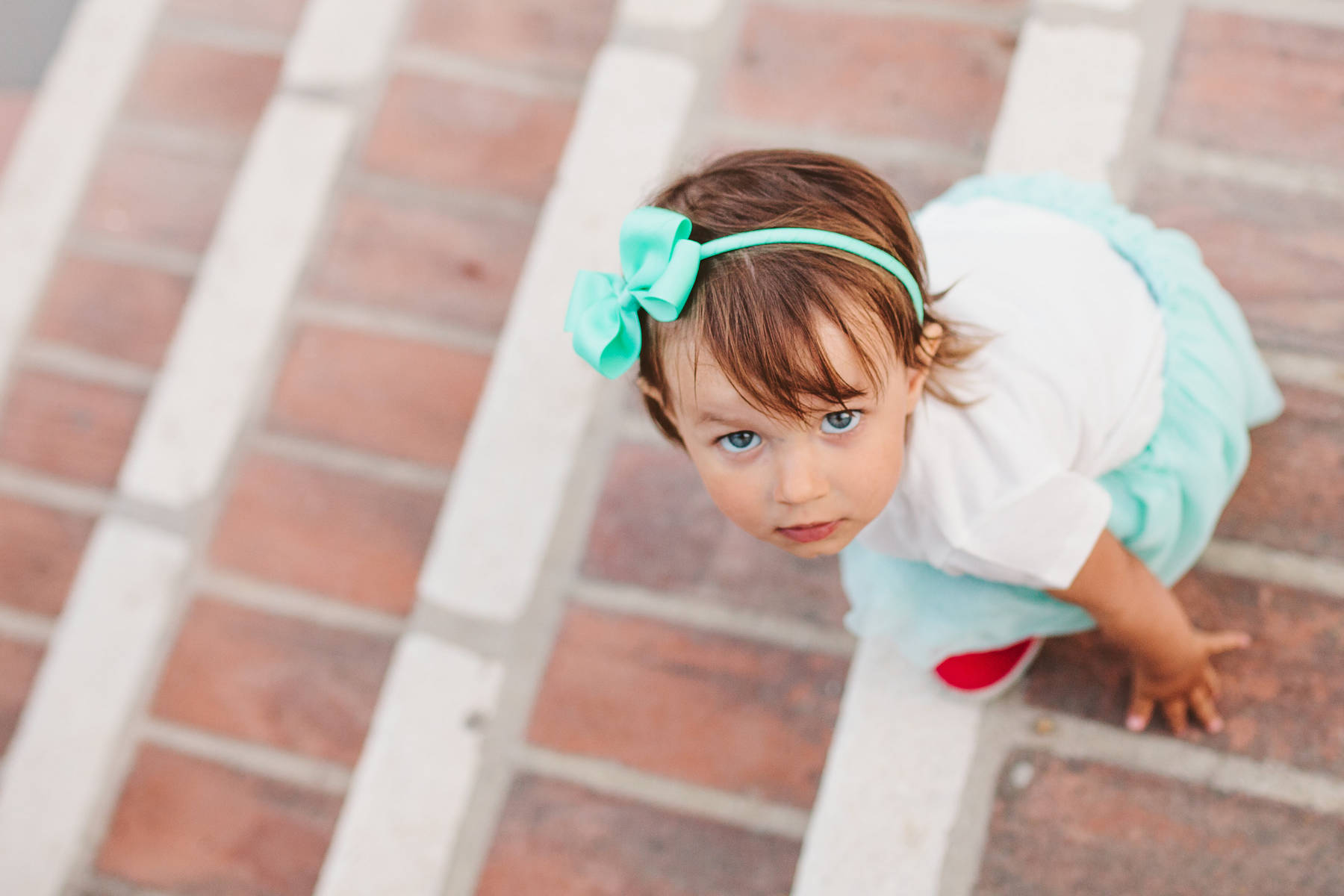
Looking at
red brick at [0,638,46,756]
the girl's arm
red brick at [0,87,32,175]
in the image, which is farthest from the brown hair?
red brick at [0,87,32,175]

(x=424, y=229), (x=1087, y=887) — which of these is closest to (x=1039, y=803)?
(x=1087, y=887)

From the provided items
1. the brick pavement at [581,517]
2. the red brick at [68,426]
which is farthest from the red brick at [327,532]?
the red brick at [68,426]

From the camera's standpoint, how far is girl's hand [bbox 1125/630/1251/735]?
0.80 meters

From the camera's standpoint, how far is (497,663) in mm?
953

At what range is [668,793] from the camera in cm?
92

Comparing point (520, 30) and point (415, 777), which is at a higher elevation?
point (520, 30)

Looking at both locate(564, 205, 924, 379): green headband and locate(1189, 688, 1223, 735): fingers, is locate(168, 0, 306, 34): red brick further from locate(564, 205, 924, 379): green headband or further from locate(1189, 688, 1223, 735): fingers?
locate(1189, 688, 1223, 735): fingers

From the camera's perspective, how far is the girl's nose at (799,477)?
622 millimetres

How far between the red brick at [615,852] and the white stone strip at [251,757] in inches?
8.7

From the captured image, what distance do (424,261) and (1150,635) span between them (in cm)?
81

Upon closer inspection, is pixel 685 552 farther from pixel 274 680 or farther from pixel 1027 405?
pixel 274 680

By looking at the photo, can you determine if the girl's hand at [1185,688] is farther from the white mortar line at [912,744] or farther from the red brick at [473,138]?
the red brick at [473,138]

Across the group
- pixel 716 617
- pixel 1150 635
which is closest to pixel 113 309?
pixel 716 617

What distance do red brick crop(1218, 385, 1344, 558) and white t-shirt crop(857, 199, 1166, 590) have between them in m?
0.13
